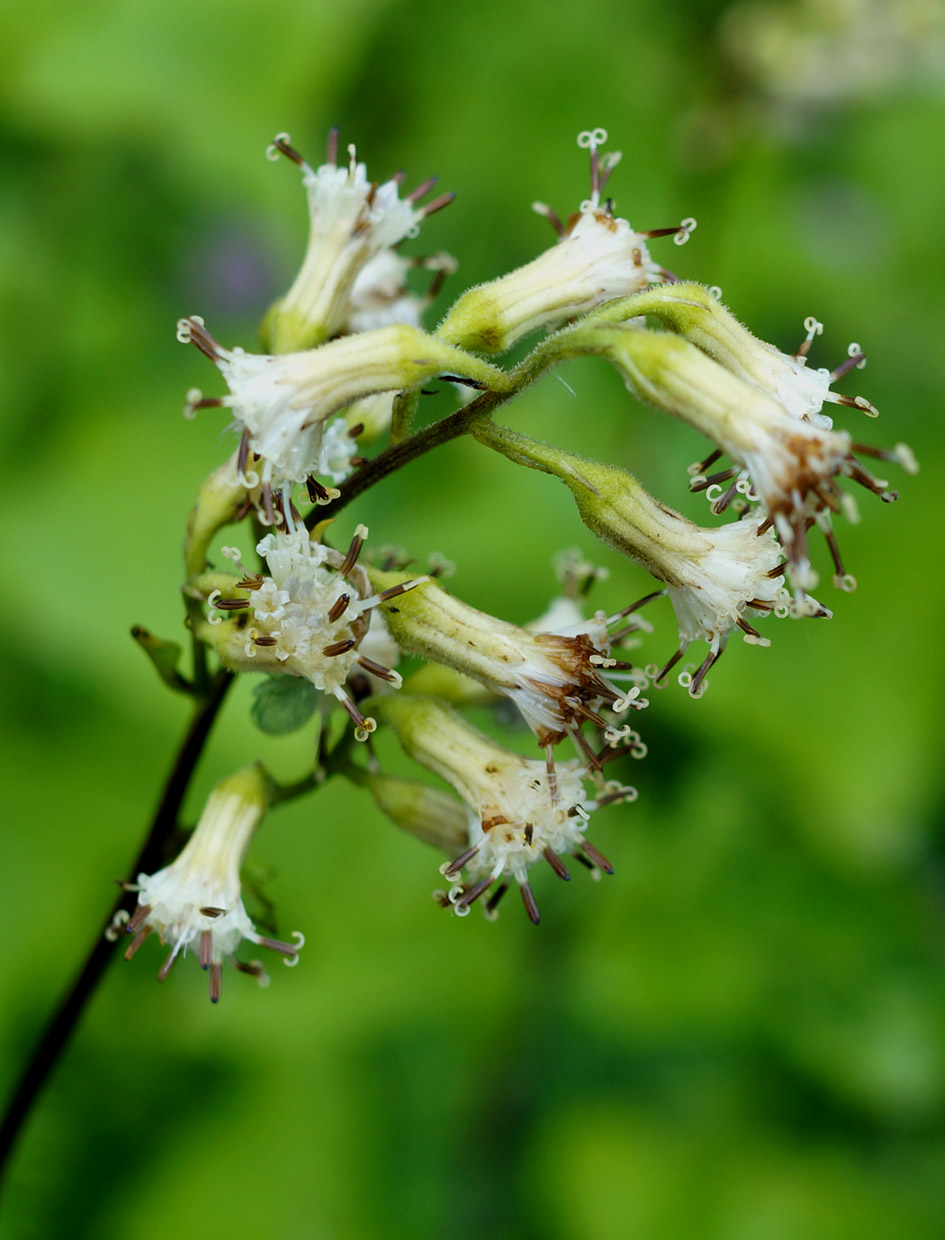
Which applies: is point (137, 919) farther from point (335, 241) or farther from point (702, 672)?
point (335, 241)

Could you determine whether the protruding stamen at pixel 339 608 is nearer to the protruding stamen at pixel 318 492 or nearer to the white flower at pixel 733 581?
the protruding stamen at pixel 318 492

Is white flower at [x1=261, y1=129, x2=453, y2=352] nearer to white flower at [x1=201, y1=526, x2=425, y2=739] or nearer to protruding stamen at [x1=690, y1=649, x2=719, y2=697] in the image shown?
white flower at [x1=201, y1=526, x2=425, y2=739]

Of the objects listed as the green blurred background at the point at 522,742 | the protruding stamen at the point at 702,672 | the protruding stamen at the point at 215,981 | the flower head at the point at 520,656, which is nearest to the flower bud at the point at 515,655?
the flower head at the point at 520,656

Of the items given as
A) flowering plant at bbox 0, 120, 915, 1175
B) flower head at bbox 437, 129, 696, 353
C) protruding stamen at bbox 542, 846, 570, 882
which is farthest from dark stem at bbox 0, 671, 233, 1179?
flower head at bbox 437, 129, 696, 353

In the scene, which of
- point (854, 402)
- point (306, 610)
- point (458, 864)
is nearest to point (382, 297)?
point (306, 610)

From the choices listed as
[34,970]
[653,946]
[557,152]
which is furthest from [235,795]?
[557,152]

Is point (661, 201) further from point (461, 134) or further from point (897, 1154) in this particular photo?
point (897, 1154)
